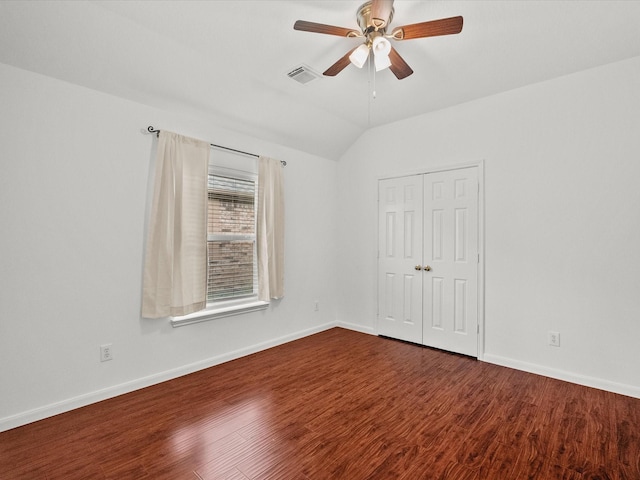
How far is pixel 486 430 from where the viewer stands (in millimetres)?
2186

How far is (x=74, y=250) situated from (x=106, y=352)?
884 mm

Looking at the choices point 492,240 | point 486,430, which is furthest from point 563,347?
point 486,430

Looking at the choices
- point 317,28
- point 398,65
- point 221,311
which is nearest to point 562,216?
point 398,65

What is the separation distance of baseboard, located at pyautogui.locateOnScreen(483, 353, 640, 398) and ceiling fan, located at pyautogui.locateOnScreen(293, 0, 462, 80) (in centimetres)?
304

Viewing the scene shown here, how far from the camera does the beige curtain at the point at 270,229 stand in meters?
3.75

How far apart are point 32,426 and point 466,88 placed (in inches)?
187

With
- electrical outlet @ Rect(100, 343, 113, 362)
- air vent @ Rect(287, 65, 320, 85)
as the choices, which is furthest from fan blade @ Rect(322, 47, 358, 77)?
electrical outlet @ Rect(100, 343, 113, 362)

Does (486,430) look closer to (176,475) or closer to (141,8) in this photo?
(176,475)

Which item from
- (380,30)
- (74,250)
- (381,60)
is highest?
(380,30)

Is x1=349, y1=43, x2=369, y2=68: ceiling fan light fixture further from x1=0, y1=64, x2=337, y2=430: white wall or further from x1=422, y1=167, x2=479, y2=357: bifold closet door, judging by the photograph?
x1=422, y1=167, x2=479, y2=357: bifold closet door

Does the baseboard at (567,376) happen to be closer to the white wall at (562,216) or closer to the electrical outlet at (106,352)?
the white wall at (562,216)

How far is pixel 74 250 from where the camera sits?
2484 mm

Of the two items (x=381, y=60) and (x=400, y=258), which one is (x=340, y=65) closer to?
(x=381, y=60)

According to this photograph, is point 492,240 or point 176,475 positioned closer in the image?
point 176,475
